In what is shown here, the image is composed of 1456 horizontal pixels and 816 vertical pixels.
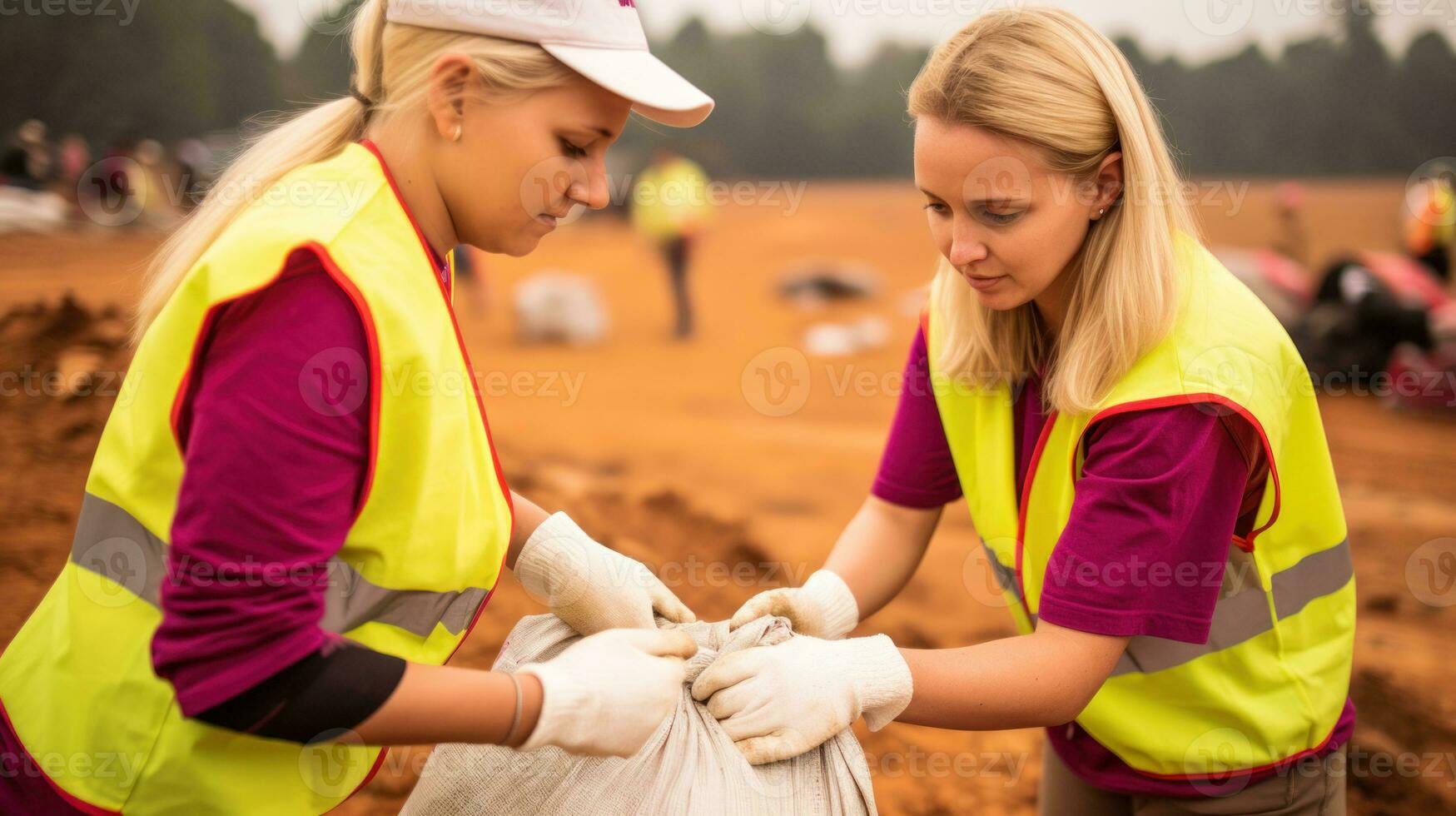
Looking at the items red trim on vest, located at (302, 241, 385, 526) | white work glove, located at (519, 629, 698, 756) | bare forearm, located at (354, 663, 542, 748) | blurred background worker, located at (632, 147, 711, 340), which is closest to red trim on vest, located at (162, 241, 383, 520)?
red trim on vest, located at (302, 241, 385, 526)

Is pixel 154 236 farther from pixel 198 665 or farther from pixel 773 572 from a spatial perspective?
pixel 198 665

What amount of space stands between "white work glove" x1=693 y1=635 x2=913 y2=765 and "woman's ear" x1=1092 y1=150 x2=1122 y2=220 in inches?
31.3

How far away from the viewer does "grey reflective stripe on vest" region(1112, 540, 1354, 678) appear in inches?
66.9

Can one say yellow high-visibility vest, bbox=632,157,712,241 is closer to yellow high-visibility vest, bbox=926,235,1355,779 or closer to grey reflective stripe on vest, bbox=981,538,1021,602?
grey reflective stripe on vest, bbox=981,538,1021,602

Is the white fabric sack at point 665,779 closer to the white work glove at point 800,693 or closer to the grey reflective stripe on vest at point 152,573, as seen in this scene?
the white work glove at point 800,693

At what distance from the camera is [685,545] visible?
15.1 ft

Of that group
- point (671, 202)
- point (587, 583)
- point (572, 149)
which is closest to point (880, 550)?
point (587, 583)

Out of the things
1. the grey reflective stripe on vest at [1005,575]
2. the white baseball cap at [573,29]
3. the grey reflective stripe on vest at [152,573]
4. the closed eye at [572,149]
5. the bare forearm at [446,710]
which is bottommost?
the grey reflective stripe on vest at [1005,575]

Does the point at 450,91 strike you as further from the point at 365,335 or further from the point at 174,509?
the point at 174,509

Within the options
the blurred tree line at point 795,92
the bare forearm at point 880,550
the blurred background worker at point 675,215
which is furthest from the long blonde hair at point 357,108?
the blurred background worker at point 675,215

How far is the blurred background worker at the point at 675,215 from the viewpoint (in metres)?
11.4

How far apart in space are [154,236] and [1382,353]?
12.3m

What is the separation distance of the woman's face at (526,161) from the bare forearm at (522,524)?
53 cm

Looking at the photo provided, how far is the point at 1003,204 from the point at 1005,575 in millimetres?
715
